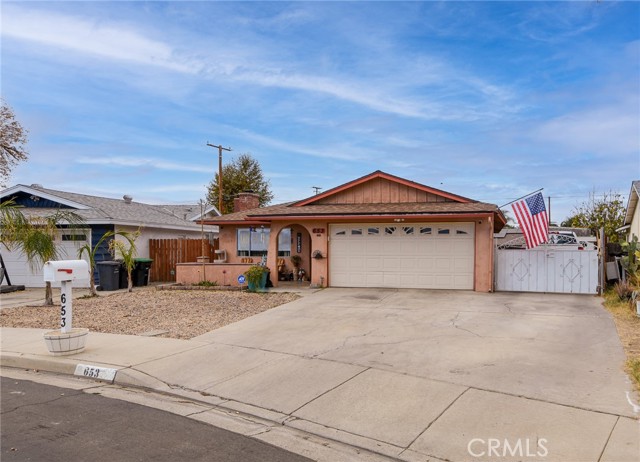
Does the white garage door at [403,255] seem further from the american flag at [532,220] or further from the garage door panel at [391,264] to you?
the american flag at [532,220]

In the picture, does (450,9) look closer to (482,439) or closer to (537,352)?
(537,352)

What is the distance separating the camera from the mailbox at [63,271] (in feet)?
27.6

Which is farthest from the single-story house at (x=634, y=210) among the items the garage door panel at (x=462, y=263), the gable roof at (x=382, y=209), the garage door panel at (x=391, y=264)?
the garage door panel at (x=391, y=264)

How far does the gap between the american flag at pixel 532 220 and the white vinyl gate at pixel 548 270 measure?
914 mm

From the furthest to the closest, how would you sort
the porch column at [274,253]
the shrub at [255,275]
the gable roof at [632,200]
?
the gable roof at [632,200]
the porch column at [274,253]
the shrub at [255,275]

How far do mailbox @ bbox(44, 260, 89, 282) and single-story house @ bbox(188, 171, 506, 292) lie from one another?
29.8ft

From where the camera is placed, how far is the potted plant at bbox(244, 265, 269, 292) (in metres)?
16.8

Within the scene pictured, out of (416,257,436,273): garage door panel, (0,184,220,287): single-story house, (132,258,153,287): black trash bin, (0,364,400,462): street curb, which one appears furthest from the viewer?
(0,184,220,287): single-story house

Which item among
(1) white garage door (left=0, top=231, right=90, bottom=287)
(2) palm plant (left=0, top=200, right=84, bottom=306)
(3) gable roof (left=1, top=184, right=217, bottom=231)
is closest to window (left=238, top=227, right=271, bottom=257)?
(3) gable roof (left=1, top=184, right=217, bottom=231)

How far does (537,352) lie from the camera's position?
8.30 meters

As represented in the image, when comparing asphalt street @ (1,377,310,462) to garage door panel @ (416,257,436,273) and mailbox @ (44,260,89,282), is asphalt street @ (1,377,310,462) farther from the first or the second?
garage door panel @ (416,257,436,273)

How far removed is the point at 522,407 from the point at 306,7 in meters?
10.2

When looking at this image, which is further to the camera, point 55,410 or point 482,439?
point 55,410

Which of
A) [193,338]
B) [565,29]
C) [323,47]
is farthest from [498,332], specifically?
[323,47]
